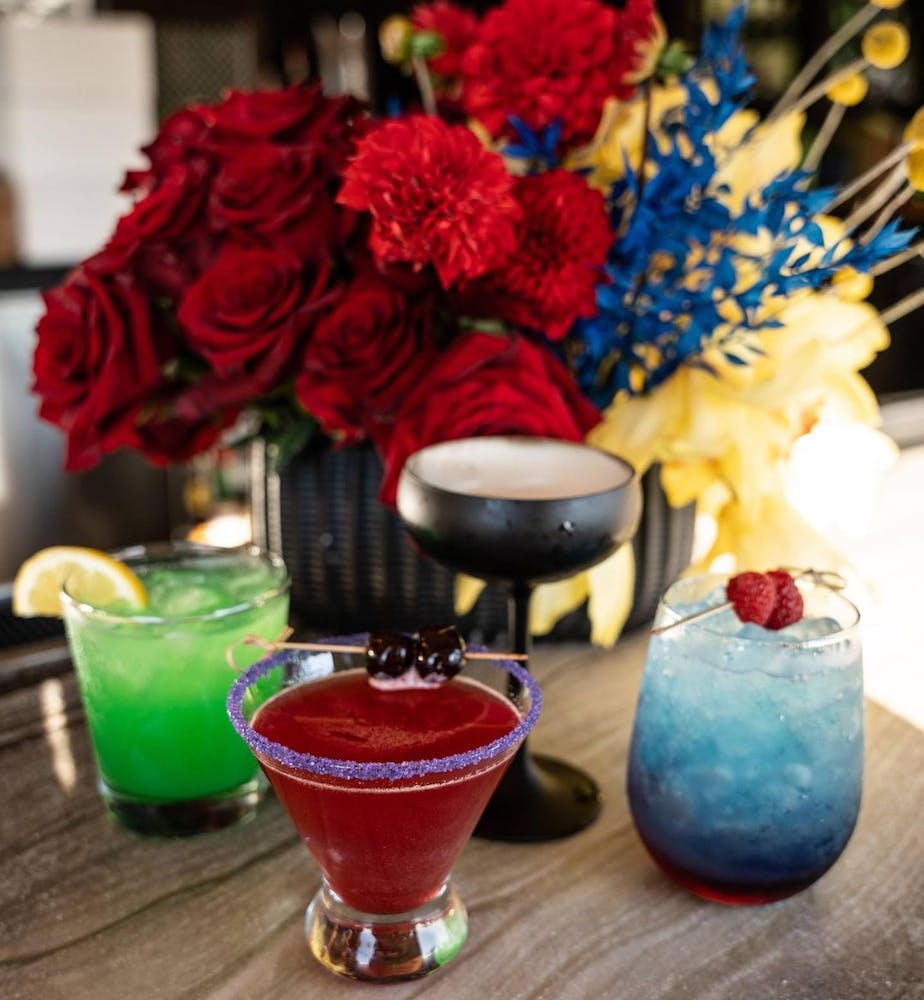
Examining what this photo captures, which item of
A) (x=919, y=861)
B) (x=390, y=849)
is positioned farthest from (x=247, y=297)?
(x=919, y=861)

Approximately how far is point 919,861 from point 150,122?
265cm

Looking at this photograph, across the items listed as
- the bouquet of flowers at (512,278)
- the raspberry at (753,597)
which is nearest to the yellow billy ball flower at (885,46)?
the bouquet of flowers at (512,278)

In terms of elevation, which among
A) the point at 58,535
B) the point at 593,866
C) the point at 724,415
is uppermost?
the point at 724,415

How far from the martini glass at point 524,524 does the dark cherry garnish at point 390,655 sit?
0.08m

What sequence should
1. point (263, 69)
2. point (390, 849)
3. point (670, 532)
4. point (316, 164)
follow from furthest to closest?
point (263, 69) → point (670, 532) → point (316, 164) → point (390, 849)

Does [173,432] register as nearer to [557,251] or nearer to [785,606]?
[557,251]

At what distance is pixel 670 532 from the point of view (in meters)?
1.11

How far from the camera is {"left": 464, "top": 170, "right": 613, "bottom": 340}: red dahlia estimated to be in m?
0.88

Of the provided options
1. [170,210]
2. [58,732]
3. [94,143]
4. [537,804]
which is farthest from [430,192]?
[94,143]

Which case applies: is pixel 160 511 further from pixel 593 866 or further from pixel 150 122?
pixel 593 866

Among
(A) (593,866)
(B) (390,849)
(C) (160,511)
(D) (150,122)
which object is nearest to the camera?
(B) (390,849)

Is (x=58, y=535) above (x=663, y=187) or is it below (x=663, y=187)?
below

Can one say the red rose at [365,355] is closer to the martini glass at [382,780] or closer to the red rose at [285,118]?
the red rose at [285,118]

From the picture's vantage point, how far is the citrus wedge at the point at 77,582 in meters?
0.89
